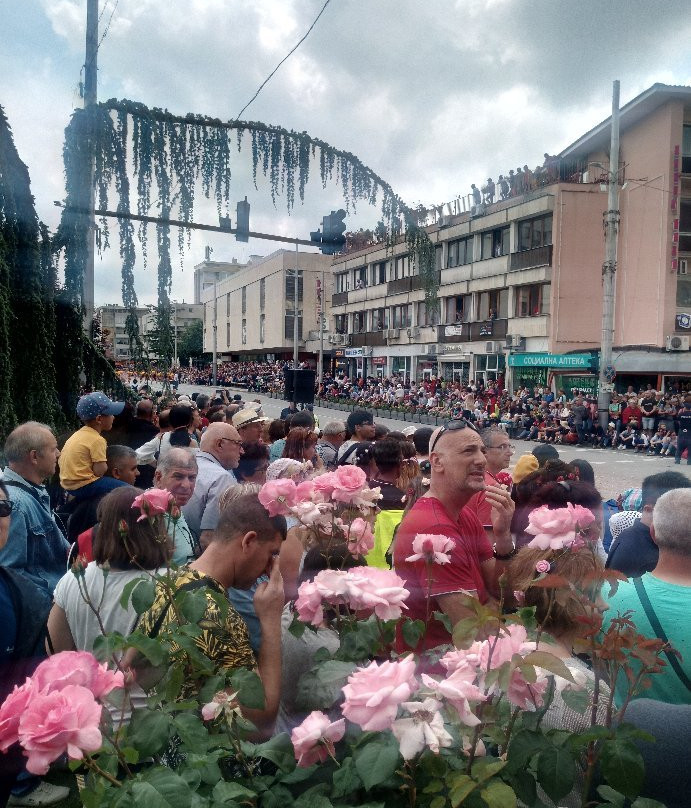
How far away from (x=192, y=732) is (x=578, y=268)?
35.1 meters

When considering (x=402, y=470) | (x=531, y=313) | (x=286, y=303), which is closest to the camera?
(x=402, y=470)

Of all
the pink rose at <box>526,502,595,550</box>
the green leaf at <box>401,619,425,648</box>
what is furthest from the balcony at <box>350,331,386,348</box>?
the green leaf at <box>401,619,425,648</box>

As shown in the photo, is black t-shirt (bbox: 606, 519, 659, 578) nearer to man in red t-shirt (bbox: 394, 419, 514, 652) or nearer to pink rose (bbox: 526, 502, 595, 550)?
man in red t-shirt (bbox: 394, 419, 514, 652)

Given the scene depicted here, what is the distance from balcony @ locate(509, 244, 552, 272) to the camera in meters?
33.6

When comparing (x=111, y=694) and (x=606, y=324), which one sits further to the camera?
(x=606, y=324)

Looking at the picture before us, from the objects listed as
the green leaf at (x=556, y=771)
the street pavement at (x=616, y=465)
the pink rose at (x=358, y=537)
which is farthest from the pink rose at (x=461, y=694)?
the street pavement at (x=616, y=465)

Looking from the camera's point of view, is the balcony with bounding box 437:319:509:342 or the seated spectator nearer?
the seated spectator

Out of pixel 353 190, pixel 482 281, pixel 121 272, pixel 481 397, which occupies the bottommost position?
pixel 481 397

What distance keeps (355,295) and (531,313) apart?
22.8 metres

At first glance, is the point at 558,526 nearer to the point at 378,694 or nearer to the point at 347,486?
the point at 347,486

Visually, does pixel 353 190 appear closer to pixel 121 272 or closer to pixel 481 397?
pixel 121 272

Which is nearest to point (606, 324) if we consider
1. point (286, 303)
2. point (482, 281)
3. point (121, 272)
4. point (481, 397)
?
point (481, 397)

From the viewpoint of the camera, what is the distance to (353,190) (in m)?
5.77

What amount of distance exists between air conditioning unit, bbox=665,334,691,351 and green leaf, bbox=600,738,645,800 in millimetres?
31251
